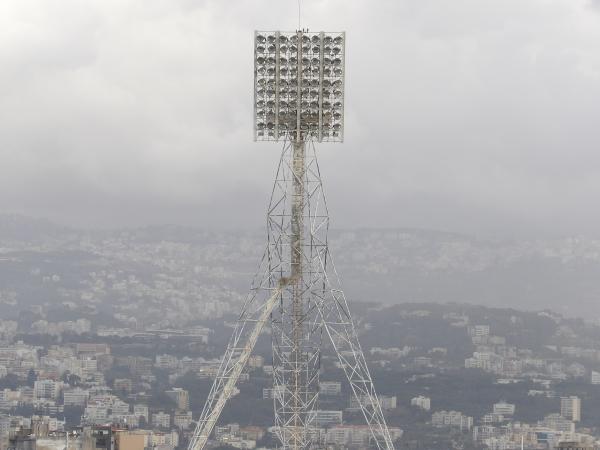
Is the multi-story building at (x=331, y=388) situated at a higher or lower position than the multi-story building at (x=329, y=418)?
higher

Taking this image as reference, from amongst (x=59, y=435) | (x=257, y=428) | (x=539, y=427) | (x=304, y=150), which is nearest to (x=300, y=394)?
(x=304, y=150)

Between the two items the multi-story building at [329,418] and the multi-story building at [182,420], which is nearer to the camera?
the multi-story building at [329,418]

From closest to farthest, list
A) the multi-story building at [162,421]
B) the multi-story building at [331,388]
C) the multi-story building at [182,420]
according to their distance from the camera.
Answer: the multi-story building at [182,420] → the multi-story building at [162,421] → the multi-story building at [331,388]

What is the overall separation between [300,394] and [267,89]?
9660 millimetres

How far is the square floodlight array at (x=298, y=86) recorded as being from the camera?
6462 cm

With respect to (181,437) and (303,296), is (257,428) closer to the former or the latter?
(181,437)

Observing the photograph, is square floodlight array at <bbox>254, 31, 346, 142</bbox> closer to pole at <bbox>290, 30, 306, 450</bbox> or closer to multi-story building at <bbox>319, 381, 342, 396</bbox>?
pole at <bbox>290, 30, 306, 450</bbox>

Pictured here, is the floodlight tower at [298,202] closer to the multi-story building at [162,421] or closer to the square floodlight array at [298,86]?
the square floodlight array at [298,86]

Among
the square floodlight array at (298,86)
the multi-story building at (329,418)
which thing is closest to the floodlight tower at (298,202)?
the square floodlight array at (298,86)

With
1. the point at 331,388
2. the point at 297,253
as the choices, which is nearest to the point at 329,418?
the point at 331,388

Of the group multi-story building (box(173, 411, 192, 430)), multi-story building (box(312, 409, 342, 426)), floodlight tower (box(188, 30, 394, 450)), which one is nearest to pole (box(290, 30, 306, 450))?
floodlight tower (box(188, 30, 394, 450))

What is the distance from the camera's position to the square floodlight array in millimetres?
64625

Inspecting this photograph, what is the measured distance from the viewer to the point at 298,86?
212 feet

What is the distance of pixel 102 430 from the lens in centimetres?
10150
